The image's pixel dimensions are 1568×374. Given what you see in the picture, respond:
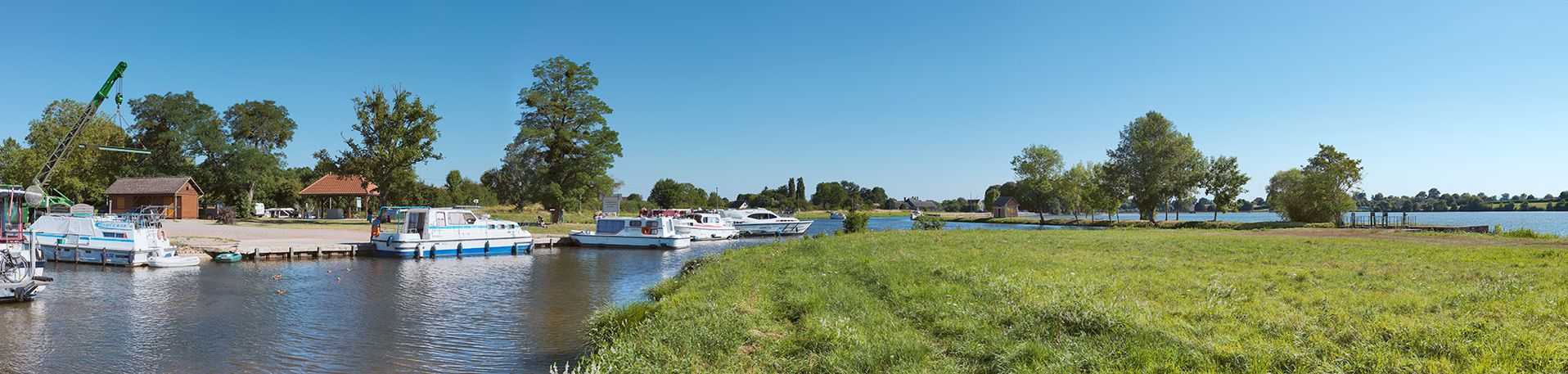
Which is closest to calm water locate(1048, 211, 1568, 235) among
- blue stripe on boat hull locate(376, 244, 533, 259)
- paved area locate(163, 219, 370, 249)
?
blue stripe on boat hull locate(376, 244, 533, 259)

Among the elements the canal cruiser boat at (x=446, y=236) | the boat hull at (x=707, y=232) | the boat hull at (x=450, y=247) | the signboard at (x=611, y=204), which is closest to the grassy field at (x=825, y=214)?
the signboard at (x=611, y=204)

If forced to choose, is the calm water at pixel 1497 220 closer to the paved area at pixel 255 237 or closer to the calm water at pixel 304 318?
the calm water at pixel 304 318

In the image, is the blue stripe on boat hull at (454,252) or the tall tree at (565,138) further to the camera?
the tall tree at (565,138)

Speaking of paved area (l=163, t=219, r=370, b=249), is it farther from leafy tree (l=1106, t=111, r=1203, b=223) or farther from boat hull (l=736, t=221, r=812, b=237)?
leafy tree (l=1106, t=111, r=1203, b=223)

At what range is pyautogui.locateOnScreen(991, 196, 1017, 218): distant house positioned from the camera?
111750 mm

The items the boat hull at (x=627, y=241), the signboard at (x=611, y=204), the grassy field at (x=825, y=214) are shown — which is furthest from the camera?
the grassy field at (x=825, y=214)

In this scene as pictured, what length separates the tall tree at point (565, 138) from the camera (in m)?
55.4

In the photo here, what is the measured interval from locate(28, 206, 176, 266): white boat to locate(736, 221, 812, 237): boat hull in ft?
119

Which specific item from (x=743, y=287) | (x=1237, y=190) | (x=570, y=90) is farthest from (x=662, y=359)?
(x=1237, y=190)

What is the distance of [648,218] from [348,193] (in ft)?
112

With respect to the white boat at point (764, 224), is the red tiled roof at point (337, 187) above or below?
above

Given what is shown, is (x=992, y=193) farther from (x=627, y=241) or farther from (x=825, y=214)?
(x=627, y=241)

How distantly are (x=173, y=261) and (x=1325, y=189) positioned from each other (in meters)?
60.7

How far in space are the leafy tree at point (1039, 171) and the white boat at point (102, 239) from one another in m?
77.8
